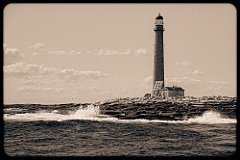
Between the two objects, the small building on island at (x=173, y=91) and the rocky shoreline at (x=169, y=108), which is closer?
the rocky shoreline at (x=169, y=108)

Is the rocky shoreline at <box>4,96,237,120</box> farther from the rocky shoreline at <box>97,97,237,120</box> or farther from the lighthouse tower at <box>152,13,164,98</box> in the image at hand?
the lighthouse tower at <box>152,13,164,98</box>

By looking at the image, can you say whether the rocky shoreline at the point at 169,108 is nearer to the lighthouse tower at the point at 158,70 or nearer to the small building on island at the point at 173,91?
the small building on island at the point at 173,91

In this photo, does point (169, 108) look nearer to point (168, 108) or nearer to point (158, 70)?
point (168, 108)

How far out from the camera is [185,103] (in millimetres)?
57688

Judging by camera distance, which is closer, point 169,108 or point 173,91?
point 169,108

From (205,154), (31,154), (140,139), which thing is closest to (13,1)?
(31,154)

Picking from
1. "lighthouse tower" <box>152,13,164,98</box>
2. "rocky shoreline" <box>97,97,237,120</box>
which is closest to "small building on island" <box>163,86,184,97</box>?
"lighthouse tower" <box>152,13,164,98</box>

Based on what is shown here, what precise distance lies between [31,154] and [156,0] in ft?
42.0

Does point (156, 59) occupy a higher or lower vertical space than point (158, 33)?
lower

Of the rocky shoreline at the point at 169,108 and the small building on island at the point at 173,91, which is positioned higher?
the small building on island at the point at 173,91

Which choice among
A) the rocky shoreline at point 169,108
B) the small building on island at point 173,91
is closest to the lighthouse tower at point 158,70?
the small building on island at point 173,91

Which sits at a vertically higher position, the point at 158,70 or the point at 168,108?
the point at 158,70

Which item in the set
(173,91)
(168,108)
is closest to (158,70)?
(173,91)

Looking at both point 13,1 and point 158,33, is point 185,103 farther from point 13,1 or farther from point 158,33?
point 13,1
